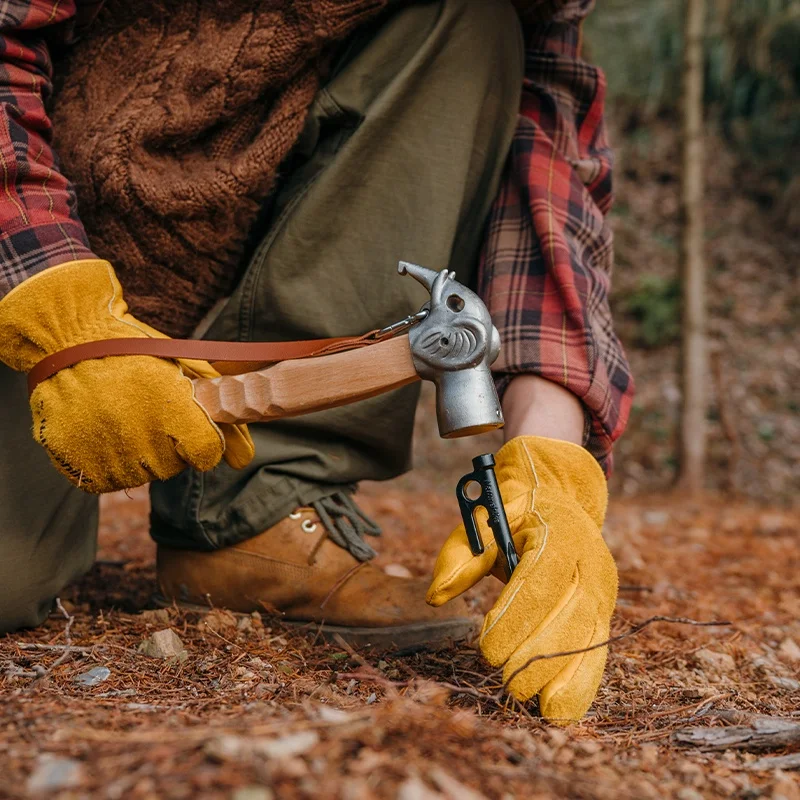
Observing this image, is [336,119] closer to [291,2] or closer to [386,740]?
[291,2]

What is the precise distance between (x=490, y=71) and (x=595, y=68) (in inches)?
12.5

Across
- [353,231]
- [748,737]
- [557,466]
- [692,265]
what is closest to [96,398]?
[353,231]

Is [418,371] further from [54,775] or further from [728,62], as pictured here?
[728,62]

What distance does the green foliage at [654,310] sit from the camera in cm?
704

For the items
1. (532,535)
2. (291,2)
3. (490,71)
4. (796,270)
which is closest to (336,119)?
(291,2)

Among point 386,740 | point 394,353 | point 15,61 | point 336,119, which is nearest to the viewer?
point 386,740

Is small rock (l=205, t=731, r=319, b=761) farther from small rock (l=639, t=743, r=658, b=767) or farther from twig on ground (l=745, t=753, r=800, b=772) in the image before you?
Answer: twig on ground (l=745, t=753, r=800, b=772)

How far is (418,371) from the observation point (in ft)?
4.20

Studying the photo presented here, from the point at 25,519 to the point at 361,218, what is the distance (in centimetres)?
96

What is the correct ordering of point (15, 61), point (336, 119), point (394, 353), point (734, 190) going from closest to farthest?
point (394, 353)
point (15, 61)
point (336, 119)
point (734, 190)

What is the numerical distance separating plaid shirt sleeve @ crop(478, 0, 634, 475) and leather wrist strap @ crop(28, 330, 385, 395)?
1.45 ft

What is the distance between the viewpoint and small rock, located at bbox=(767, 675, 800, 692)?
1457 millimetres

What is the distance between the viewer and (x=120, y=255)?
1777 millimetres

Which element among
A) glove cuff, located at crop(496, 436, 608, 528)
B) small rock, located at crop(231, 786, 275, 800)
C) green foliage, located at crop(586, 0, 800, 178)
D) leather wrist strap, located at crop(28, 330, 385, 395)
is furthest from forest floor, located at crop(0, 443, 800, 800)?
green foliage, located at crop(586, 0, 800, 178)
